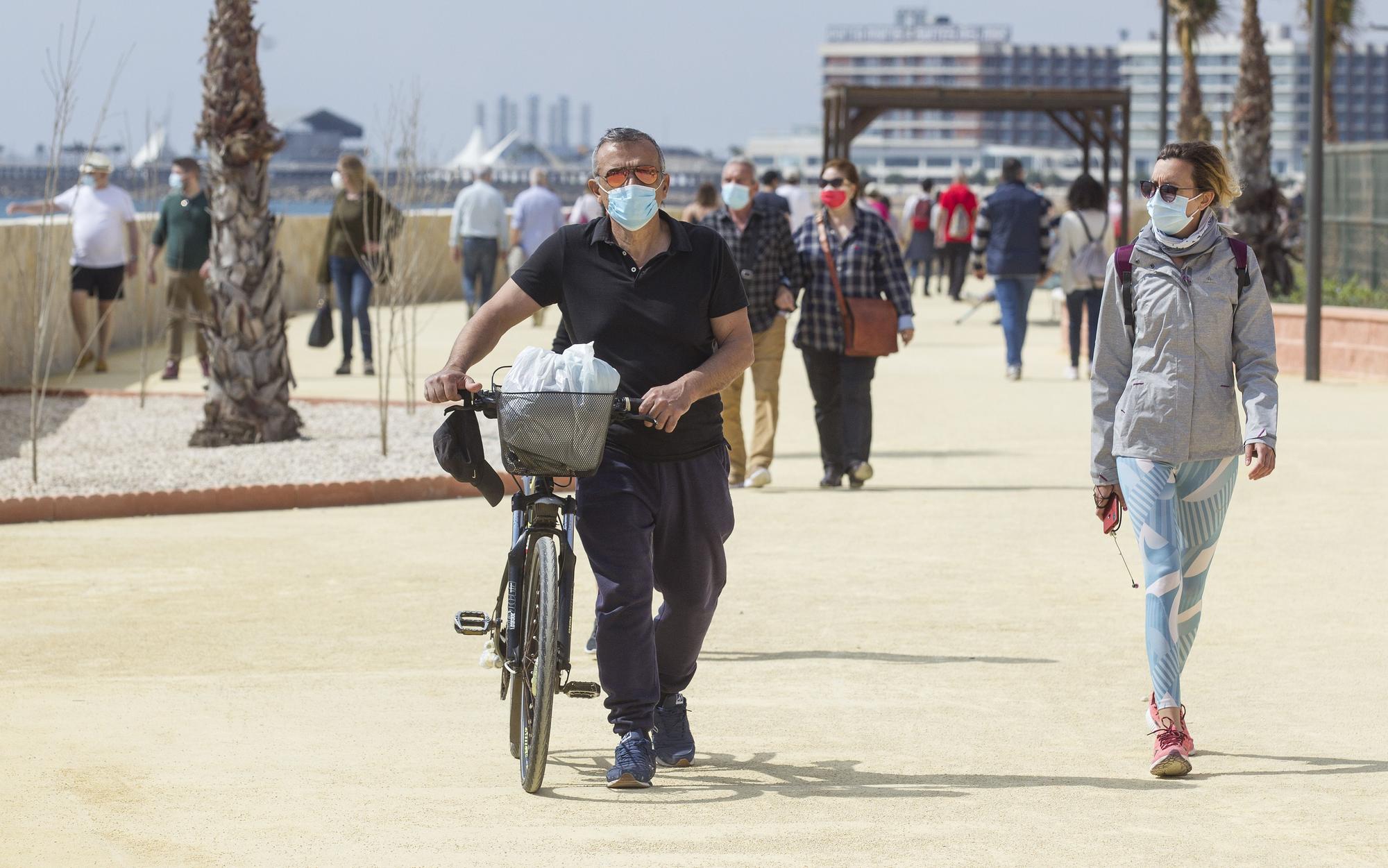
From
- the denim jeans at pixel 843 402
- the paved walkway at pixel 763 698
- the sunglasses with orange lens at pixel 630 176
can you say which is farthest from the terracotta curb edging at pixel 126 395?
the sunglasses with orange lens at pixel 630 176

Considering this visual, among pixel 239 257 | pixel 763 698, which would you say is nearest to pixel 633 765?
pixel 763 698

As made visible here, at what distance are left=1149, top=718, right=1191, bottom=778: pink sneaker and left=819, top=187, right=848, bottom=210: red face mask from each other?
602cm

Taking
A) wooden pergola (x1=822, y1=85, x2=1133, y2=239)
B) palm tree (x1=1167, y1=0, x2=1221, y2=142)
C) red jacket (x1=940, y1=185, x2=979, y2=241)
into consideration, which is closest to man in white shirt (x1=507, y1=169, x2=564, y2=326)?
wooden pergola (x1=822, y1=85, x2=1133, y2=239)

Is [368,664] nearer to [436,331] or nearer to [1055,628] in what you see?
[1055,628]

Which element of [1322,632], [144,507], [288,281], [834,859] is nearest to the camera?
[834,859]

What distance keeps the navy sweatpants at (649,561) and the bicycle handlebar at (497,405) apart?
0.23m

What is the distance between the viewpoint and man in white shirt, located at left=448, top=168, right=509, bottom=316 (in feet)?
72.6

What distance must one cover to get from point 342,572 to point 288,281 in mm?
19203

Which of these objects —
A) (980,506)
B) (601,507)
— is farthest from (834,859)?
(980,506)

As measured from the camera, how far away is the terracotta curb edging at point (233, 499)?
34.9 feet

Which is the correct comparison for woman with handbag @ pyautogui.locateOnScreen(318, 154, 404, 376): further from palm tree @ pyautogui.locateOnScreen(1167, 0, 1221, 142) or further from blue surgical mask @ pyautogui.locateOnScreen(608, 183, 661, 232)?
palm tree @ pyautogui.locateOnScreen(1167, 0, 1221, 142)

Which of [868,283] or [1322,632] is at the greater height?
[868,283]

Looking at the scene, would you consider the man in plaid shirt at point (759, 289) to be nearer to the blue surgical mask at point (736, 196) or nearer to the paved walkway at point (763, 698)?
the blue surgical mask at point (736, 196)

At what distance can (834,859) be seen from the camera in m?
4.87
